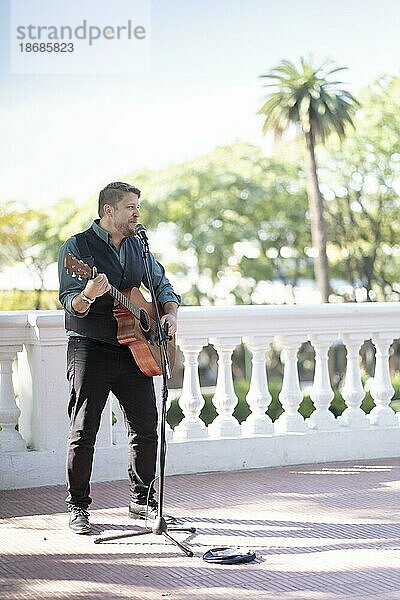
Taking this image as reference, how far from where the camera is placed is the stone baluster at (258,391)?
7.15m

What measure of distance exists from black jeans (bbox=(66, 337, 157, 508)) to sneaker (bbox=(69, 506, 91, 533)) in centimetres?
3

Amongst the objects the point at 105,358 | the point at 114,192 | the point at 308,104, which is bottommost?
the point at 105,358

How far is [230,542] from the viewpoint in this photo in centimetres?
529

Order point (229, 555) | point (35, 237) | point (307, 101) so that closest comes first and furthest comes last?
point (229, 555)
point (307, 101)
point (35, 237)

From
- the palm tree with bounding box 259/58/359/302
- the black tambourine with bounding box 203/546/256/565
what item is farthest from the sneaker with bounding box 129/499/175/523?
the palm tree with bounding box 259/58/359/302

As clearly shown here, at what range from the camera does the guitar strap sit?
5.41 metres

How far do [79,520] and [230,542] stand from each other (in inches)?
30.5

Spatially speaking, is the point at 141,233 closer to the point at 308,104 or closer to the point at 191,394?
the point at 191,394

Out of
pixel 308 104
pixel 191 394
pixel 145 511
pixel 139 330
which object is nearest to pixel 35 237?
pixel 308 104

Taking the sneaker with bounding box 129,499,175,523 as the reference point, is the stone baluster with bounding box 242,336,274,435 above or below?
above

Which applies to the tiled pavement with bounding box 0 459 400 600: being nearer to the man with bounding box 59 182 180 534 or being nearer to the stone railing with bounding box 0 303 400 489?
the stone railing with bounding box 0 303 400 489

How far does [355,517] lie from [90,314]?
5.66 feet

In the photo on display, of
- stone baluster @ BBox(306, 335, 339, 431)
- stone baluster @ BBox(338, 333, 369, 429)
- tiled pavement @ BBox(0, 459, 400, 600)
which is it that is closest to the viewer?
tiled pavement @ BBox(0, 459, 400, 600)

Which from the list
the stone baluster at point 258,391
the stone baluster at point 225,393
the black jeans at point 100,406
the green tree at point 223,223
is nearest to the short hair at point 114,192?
the black jeans at point 100,406
